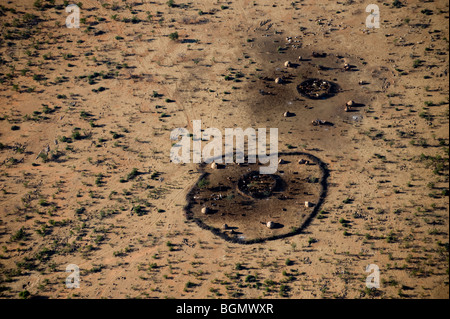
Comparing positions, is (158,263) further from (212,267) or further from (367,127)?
(367,127)

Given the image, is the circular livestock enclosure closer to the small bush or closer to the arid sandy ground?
the arid sandy ground

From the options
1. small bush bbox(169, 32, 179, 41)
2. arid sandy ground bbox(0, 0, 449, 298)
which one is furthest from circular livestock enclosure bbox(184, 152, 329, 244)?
small bush bbox(169, 32, 179, 41)

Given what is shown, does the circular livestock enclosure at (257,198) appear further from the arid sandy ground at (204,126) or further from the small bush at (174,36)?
the small bush at (174,36)

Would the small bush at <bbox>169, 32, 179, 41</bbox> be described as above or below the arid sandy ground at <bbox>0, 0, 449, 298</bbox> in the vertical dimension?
above

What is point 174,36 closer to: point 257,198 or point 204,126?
point 204,126

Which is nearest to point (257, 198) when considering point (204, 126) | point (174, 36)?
point (204, 126)
